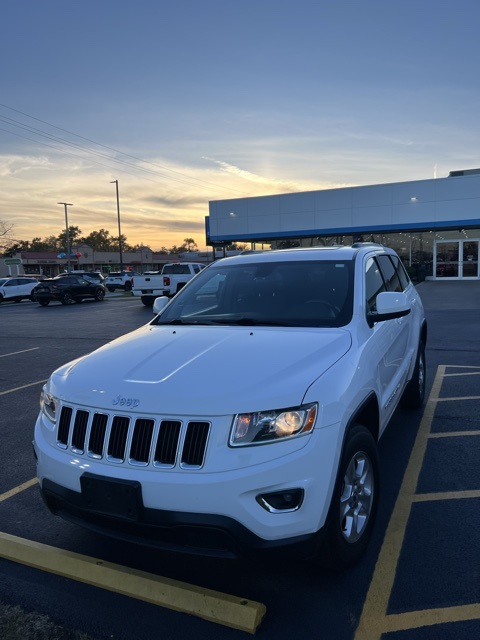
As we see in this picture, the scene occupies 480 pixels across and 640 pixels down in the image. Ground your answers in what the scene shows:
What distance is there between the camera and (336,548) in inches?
103

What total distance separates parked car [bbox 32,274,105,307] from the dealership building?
10.1 metres

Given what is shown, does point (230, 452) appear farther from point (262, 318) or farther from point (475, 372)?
point (475, 372)

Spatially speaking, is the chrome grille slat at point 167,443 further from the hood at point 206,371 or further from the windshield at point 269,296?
the windshield at point 269,296

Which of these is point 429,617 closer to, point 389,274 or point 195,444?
point 195,444

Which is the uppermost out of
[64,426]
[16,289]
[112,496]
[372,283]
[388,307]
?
[372,283]

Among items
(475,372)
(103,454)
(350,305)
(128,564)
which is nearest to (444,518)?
(350,305)

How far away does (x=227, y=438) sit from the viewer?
93.8 inches

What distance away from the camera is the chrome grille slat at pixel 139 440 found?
2404 mm

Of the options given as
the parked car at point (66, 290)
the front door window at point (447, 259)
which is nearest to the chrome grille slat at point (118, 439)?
the parked car at point (66, 290)

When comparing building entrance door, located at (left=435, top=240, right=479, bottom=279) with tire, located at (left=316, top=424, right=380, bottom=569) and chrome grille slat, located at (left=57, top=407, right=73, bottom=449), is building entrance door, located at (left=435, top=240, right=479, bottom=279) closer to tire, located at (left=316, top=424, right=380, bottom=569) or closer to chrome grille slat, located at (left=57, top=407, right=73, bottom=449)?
tire, located at (left=316, top=424, right=380, bottom=569)

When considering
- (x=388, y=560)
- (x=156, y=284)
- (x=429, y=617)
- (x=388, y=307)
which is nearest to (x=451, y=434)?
(x=388, y=307)

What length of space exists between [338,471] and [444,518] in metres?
1.36

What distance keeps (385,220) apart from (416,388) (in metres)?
25.5

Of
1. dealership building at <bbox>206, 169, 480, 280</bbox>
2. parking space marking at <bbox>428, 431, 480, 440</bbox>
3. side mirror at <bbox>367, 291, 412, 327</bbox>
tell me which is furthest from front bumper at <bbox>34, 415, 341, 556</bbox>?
dealership building at <bbox>206, 169, 480, 280</bbox>
